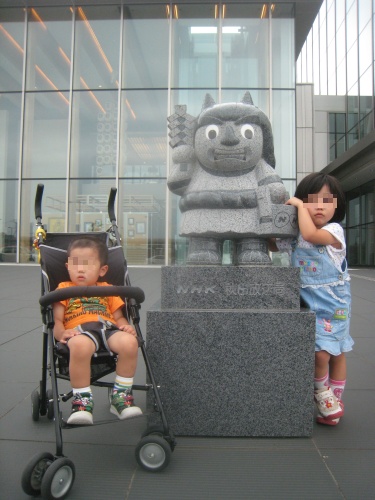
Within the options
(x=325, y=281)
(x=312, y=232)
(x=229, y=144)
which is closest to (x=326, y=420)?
(x=325, y=281)

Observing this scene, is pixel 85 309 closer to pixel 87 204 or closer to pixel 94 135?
pixel 87 204

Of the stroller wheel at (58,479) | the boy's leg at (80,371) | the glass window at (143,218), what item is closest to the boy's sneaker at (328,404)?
the boy's leg at (80,371)

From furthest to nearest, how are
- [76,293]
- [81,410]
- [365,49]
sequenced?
1. [365,49]
2. [76,293]
3. [81,410]

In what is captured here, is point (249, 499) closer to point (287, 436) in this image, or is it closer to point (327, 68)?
point (287, 436)

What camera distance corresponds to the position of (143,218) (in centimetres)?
1463

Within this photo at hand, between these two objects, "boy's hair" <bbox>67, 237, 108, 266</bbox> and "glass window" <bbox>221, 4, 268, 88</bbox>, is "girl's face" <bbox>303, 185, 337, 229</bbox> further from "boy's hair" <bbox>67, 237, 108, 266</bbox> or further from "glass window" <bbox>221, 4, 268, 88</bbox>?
"glass window" <bbox>221, 4, 268, 88</bbox>

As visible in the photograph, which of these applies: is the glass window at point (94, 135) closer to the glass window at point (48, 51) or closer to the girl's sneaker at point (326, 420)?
the glass window at point (48, 51)

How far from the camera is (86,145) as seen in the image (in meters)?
14.9

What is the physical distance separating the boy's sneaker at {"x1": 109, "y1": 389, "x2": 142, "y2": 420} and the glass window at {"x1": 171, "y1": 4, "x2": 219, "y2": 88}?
13.8 metres

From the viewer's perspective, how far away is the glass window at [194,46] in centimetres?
1467

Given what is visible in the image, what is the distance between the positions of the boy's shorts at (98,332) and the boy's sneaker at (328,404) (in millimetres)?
1418

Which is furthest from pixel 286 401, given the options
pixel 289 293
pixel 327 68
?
pixel 327 68

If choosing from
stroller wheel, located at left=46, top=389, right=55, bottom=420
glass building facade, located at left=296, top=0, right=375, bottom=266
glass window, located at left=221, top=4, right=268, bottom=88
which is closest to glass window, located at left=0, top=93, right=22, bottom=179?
glass window, located at left=221, top=4, right=268, bottom=88

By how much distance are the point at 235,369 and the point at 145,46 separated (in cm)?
1460
